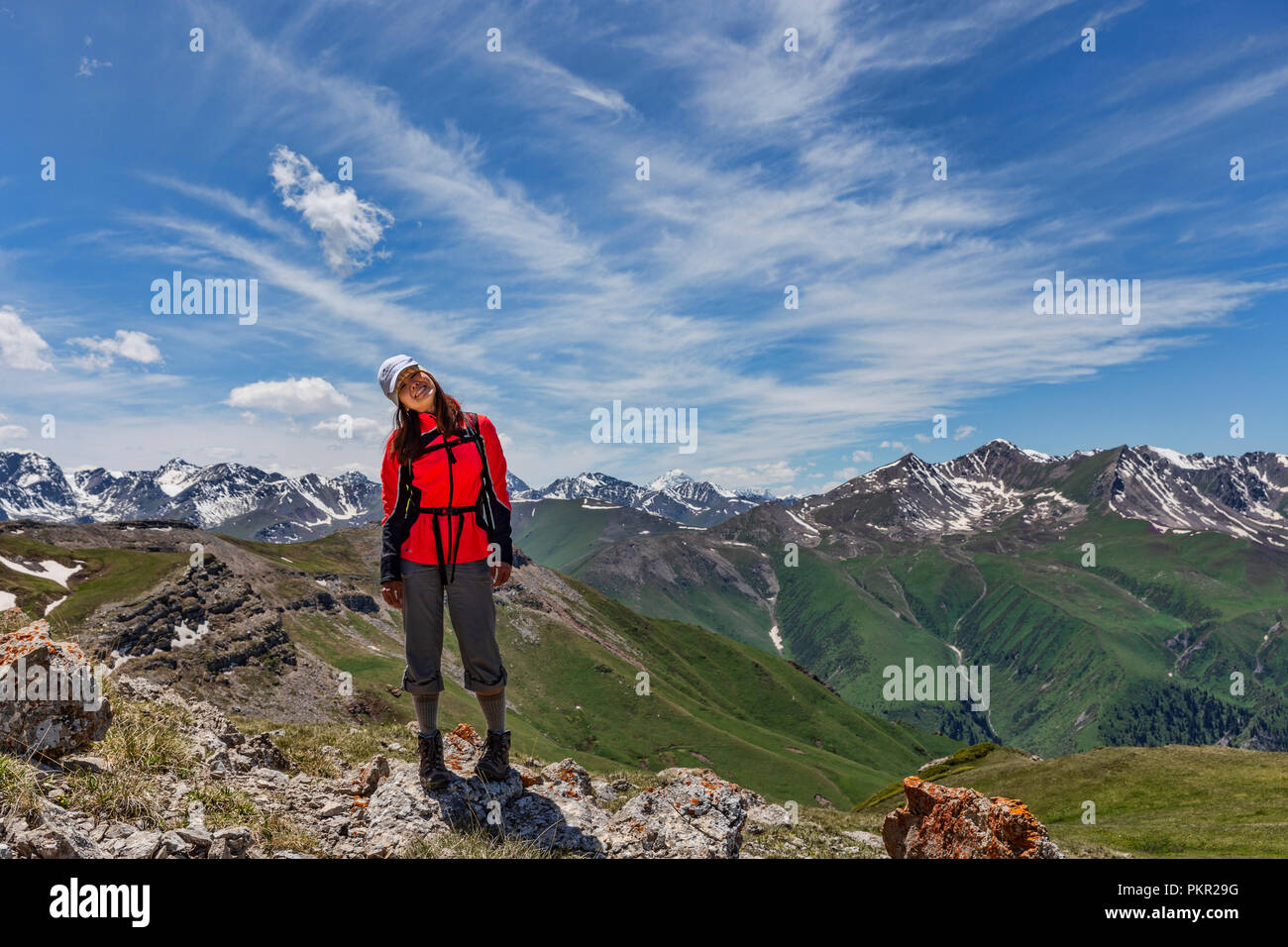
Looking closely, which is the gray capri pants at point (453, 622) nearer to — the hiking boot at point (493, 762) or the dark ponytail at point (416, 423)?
the hiking boot at point (493, 762)

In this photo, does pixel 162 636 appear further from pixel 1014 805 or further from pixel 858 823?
pixel 1014 805

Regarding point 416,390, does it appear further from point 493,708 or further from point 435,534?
point 493,708

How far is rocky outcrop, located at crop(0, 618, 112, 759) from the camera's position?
782 cm

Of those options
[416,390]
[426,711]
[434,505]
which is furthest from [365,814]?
[416,390]

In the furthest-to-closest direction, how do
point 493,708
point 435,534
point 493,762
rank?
point 493,762 < point 493,708 < point 435,534

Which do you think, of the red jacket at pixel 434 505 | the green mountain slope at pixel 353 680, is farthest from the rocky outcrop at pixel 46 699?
the green mountain slope at pixel 353 680

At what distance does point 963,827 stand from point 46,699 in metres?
13.9

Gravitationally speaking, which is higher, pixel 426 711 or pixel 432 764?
pixel 426 711

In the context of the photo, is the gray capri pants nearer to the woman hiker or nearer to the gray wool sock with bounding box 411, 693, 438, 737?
the woman hiker

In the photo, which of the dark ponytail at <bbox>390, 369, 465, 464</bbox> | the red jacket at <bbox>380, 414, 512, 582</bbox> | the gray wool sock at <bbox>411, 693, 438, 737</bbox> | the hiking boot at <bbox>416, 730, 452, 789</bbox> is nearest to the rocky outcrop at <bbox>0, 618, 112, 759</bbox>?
the red jacket at <bbox>380, 414, 512, 582</bbox>

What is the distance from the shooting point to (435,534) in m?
9.18

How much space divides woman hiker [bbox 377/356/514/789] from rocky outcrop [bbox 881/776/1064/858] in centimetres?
820
